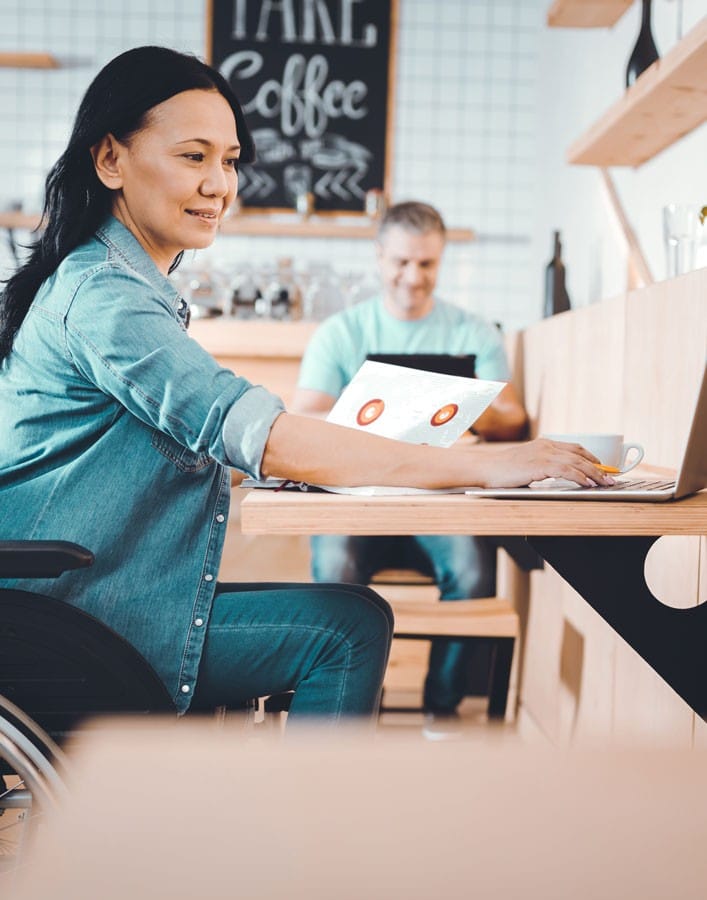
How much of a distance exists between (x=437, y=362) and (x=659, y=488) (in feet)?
4.99

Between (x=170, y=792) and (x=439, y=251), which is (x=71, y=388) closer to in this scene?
(x=170, y=792)

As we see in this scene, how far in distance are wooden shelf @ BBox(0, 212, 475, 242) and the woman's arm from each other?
3.55 m

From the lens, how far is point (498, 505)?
0.97 meters

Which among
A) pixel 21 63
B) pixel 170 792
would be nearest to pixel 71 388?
pixel 170 792

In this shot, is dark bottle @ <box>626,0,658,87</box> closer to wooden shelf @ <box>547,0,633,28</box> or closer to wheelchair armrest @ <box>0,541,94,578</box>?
wooden shelf @ <box>547,0,633,28</box>

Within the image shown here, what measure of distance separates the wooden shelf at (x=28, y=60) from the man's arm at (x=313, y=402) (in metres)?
2.51

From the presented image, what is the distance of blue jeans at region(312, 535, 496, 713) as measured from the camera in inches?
95.4

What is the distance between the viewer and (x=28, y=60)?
4.38 m

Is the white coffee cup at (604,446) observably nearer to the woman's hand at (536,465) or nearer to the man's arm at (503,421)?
the woman's hand at (536,465)

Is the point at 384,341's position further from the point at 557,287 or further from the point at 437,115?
the point at 437,115

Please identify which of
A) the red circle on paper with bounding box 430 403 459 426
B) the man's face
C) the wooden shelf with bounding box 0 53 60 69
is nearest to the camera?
the red circle on paper with bounding box 430 403 459 426

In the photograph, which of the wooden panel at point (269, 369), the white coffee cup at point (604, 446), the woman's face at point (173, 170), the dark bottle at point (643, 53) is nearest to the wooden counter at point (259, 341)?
the wooden panel at point (269, 369)

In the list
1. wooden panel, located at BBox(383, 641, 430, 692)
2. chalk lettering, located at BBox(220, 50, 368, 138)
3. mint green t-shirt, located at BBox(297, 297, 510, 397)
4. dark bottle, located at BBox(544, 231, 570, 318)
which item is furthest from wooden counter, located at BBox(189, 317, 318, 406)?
chalk lettering, located at BBox(220, 50, 368, 138)

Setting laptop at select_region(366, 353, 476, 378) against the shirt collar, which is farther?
laptop at select_region(366, 353, 476, 378)
